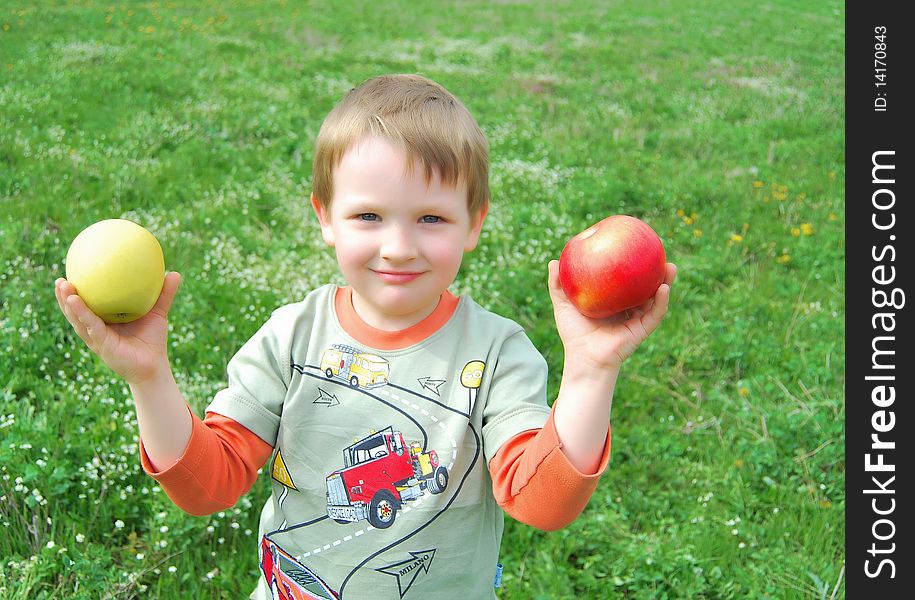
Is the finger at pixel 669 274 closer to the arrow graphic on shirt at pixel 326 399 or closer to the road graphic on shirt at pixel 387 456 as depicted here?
the road graphic on shirt at pixel 387 456

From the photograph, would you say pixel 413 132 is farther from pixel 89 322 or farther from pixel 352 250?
pixel 89 322

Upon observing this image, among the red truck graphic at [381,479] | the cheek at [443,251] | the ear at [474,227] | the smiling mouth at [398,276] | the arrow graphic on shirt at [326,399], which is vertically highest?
the ear at [474,227]

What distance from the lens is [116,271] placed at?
1938mm

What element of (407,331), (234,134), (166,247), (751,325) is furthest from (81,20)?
(407,331)

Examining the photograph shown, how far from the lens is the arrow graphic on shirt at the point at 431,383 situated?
2250mm

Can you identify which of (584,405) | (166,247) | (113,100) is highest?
(113,100)

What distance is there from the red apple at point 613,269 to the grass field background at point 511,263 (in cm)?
167

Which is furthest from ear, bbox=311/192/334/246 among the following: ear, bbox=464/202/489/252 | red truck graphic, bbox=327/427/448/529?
red truck graphic, bbox=327/427/448/529

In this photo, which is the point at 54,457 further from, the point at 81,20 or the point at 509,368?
the point at 81,20

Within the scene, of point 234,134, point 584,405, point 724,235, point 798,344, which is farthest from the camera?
point 234,134

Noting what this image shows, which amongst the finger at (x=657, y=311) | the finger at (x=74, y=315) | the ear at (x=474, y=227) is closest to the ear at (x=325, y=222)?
the ear at (x=474, y=227)

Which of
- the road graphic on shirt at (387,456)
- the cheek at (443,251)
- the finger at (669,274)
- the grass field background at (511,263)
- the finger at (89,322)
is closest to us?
the finger at (89,322)

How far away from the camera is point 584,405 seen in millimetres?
1914

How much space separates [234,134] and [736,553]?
590 centimetres
